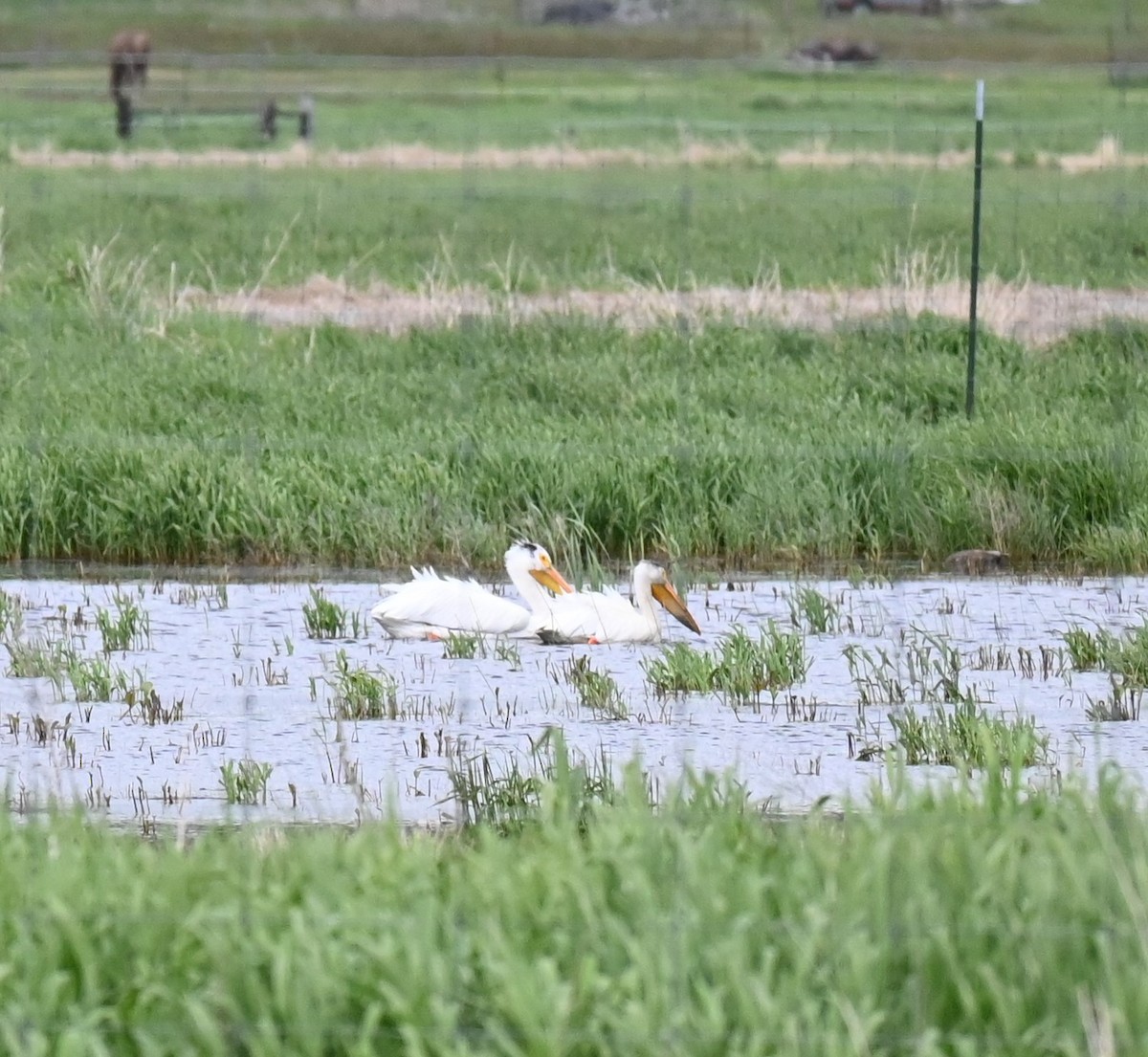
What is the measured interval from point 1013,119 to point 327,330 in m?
28.1

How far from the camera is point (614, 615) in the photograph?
8672mm

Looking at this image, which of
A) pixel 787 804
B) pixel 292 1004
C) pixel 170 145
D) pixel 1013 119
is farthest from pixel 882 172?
pixel 292 1004

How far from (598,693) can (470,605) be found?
1.06 meters

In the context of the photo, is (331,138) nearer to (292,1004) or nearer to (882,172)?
(882,172)

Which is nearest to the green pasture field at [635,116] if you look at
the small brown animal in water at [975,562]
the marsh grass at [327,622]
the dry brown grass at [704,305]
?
the dry brown grass at [704,305]

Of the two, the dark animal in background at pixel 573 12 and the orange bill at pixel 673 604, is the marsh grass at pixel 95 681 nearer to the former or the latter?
the orange bill at pixel 673 604

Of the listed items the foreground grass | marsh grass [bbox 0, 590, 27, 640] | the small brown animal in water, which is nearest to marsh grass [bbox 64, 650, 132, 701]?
marsh grass [bbox 0, 590, 27, 640]

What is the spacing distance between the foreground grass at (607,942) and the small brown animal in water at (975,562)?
581 centimetres

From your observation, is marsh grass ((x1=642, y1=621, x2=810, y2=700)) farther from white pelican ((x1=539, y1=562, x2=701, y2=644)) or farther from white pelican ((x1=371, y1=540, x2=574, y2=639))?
white pelican ((x1=371, y1=540, x2=574, y2=639))

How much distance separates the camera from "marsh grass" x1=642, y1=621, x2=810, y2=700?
307 inches

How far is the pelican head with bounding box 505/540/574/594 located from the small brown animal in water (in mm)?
1902

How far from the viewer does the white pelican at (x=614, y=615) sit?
865 centimetres

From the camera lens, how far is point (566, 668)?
27.4 ft

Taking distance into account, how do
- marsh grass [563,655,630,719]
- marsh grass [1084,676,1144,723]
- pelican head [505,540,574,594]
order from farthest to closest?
pelican head [505,540,574,594] < marsh grass [563,655,630,719] < marsh grass [1084,676,1144,723]
